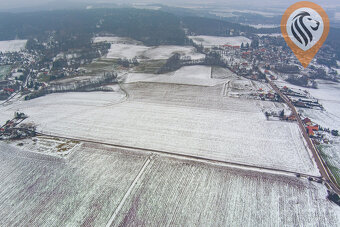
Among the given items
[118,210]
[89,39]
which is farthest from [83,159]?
[89,39]

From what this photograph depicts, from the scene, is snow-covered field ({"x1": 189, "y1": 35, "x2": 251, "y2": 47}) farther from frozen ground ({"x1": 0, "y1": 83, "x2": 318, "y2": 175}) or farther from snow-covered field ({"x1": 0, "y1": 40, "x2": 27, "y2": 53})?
snow-covered field ({"x1": 0, "y1": 40, "x2": 27, "y2": 53})

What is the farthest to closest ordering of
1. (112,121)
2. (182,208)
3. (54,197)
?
1. (112,121)
2. (54,197)
3. (182,208)

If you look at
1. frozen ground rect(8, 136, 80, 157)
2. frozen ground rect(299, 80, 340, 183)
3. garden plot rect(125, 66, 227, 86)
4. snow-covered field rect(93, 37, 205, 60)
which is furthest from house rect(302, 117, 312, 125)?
snow-covered field rect(93, 37, 205, 60)

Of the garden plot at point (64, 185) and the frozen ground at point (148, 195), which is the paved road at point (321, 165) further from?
the garden plot at point (64, 185)

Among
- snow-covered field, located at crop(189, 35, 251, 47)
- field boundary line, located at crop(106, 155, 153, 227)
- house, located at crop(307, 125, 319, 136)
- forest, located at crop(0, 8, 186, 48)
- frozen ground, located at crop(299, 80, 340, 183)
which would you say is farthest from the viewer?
forest, located at crop(0, 8, 186, 48)

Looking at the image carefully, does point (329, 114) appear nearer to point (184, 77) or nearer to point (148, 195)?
point (184, 77)

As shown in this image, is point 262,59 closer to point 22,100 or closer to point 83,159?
point 83,159

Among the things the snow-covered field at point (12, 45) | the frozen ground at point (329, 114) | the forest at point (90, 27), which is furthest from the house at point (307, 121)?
the snow-covered field at point (12, 45)
